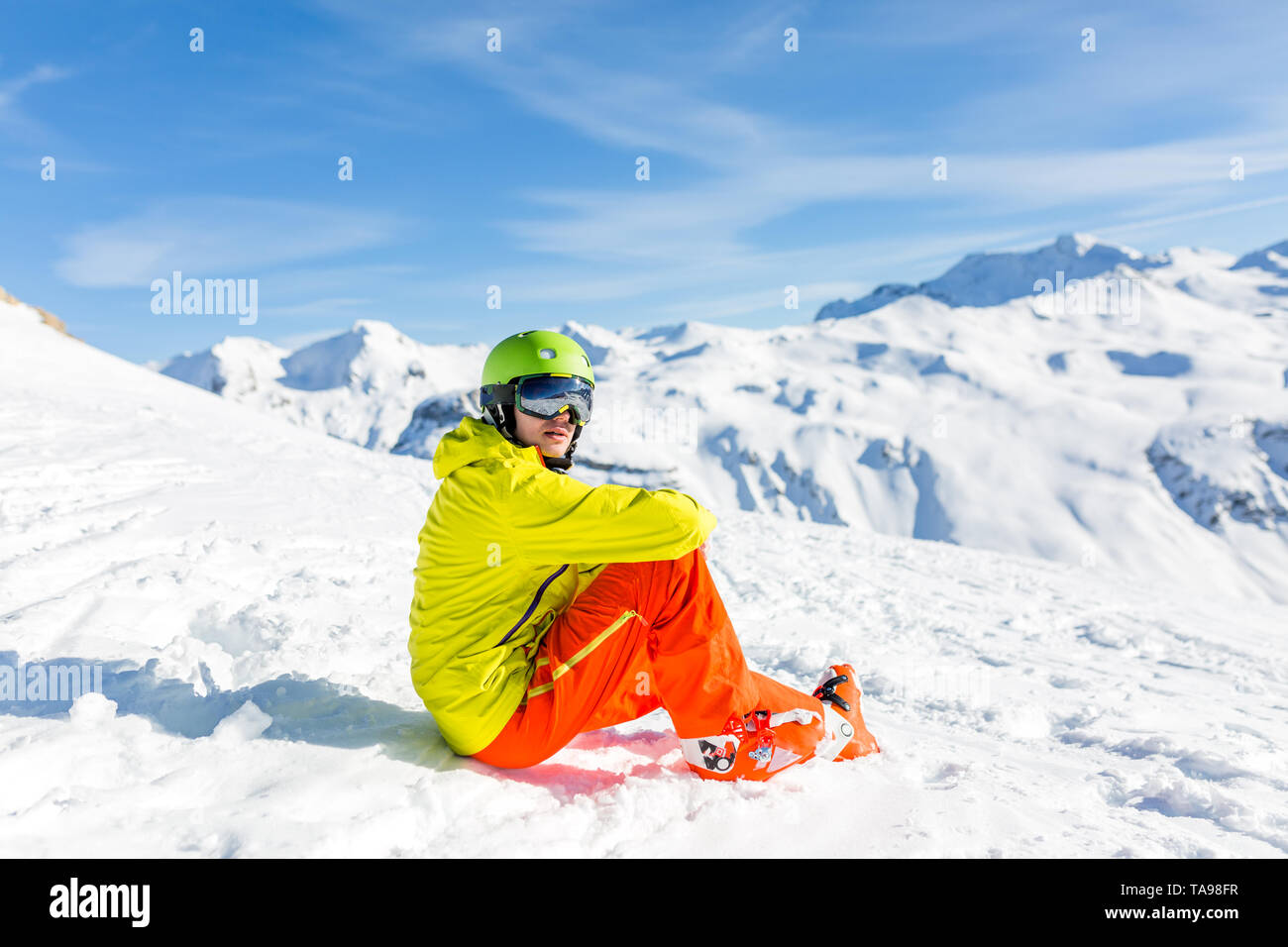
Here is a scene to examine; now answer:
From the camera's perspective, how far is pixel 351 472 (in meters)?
13.7

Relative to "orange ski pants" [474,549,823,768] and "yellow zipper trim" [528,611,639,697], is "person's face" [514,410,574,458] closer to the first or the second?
"orange ski pants" [474,549,823,768]

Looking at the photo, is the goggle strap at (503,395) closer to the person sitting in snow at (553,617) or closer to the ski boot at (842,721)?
the person sitting in snow at (553,617)

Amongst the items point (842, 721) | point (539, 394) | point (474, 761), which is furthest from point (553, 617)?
point (842, 721)

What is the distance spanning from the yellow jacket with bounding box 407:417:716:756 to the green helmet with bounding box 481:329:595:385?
26 centimetres

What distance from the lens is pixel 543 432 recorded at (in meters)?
3.42

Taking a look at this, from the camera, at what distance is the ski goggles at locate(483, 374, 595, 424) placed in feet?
11.1

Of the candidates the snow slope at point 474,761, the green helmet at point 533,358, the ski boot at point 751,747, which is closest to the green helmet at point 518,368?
the green helmet at point 533,358

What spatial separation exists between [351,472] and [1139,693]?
12.0 metres

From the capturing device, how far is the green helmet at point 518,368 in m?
3.41

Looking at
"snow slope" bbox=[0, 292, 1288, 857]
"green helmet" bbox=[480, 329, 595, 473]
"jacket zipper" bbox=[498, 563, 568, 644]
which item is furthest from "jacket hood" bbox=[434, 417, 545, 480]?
"snow slope" bbox=[0, 292, 1288, 857]

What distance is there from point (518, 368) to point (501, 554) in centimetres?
84

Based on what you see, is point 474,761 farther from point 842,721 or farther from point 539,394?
point 842,721
